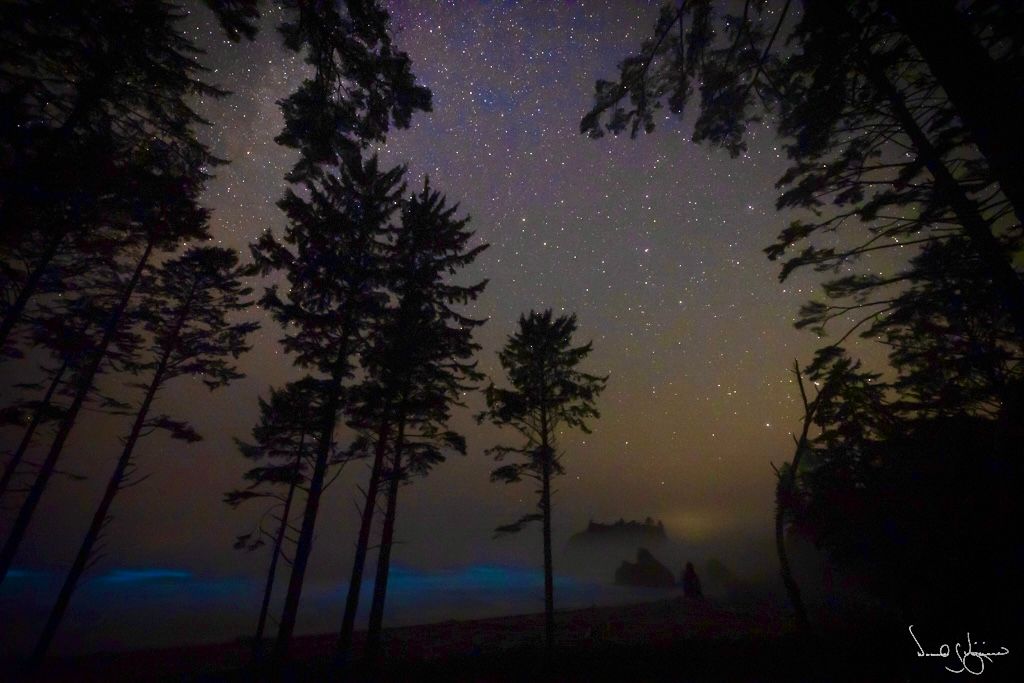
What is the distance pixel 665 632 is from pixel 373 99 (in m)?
19.3

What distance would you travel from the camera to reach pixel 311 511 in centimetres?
983

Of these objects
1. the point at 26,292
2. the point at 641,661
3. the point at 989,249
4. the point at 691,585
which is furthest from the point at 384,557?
the point at 691,585

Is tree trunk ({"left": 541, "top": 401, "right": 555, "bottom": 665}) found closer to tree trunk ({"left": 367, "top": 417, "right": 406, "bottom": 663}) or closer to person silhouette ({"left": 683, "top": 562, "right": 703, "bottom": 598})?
tree trunk ({"left": 367, "top": 417, "right": 406, "bottom": 663})

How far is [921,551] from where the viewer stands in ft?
26.7

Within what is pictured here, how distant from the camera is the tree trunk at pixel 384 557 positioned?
11094mm

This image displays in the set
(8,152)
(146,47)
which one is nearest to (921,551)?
(146,47)

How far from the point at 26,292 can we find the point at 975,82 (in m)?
16.7

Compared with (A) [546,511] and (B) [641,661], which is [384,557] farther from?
(B) [641,661]

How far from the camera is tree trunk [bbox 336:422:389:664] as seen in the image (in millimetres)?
10988

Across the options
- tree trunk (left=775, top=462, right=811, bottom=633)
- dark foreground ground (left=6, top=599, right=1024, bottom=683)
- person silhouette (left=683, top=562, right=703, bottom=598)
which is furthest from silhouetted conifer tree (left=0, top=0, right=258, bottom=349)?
person silhouette (left=683, top=562, right=703, bottom=598)

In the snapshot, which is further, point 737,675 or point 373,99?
point 737,675

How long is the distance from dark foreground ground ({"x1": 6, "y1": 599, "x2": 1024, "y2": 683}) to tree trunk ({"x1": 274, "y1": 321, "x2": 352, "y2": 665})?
0.83 metres

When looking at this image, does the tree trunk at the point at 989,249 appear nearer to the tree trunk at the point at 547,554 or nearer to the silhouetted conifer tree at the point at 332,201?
the silhouetted conifer tree at the point at 332,201

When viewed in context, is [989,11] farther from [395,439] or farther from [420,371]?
[395,439]
